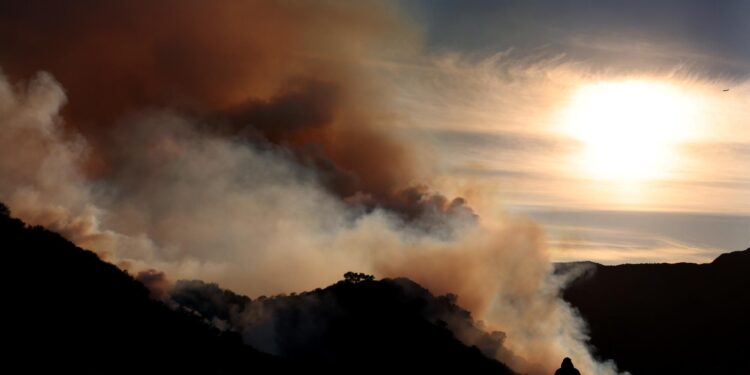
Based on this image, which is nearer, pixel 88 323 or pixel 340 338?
pixel 88 323

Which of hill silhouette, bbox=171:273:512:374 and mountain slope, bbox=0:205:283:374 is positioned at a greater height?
hill silhouette, bbox=171:273:512:374

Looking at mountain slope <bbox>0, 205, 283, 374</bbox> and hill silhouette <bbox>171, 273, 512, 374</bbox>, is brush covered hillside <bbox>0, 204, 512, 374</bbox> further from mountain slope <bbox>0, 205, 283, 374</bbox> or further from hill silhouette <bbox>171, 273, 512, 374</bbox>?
hill silhouette <bbox>171, 273, 512, 374</bbox>

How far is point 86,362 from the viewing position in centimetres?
6556

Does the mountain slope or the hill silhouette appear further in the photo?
the hill silhouette

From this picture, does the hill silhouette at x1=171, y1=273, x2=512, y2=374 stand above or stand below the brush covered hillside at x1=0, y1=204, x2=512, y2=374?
above

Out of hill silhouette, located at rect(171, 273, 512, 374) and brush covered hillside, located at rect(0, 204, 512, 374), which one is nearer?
brush covered hillside, located at rect(0, 204, 512, 374)

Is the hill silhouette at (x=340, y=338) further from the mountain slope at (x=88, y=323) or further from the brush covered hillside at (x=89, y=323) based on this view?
the mountain slope at (x=88, y=323)

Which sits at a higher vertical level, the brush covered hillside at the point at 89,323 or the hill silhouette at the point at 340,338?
the hill silhouette at the point at 340,338

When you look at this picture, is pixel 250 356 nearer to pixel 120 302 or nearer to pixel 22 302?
pixel 120 302

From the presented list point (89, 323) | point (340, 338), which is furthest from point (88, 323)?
point (340, 338)

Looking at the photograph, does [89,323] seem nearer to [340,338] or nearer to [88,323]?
[88,323]

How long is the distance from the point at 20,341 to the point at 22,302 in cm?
962

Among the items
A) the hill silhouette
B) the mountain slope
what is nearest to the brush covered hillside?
the mountain slope

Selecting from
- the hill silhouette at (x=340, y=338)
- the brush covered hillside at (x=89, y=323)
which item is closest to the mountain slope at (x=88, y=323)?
the brush covered hillside at (x=89, y=323)
